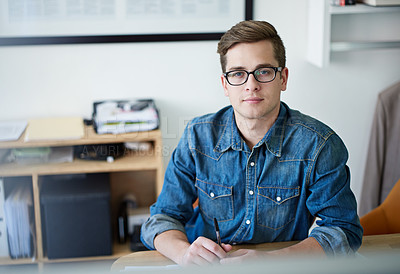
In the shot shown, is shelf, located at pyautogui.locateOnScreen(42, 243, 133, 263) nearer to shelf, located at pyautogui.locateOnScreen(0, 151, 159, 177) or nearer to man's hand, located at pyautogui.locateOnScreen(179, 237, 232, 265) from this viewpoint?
shelf, located at pyautogui.locateOnScreen(0, 151, 159, 177)

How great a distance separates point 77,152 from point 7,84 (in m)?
0.52

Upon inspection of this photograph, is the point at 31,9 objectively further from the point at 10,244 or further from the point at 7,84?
the point at 10,244

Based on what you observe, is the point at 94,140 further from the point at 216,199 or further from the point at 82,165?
the point at 216,199

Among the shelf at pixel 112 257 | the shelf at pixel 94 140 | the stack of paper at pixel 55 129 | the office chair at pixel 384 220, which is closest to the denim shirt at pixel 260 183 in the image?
the office chair at pixel 384 220

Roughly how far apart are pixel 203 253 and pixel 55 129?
137 cm

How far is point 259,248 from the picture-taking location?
1.26m

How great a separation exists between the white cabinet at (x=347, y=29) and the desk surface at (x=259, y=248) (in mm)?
1185

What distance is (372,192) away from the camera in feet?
8.51

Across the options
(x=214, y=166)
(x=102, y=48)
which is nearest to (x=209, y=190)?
(x=214, y=166)

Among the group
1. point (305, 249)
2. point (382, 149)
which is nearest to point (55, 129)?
point (305, 249)

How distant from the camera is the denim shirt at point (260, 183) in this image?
134 centimetres

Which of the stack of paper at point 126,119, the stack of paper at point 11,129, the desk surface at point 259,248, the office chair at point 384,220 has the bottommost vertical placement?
the office chair at point 384,220

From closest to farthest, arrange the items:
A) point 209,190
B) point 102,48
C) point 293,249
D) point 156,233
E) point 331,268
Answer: point 331,268 < point 293,249 < point 156,233 < point 209,190 < point 102,48

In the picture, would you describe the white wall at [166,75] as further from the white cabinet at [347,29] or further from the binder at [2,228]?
the binder at [2,228]
